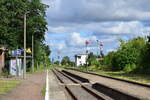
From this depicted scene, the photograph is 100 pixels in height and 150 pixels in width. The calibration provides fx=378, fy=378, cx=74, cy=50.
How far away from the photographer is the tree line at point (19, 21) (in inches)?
2376

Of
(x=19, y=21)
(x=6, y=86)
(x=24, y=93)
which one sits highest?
(x=19, y=21)

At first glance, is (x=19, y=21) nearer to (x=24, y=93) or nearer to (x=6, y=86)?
(x=6, y=86)

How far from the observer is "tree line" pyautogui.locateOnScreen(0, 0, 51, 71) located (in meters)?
60.3

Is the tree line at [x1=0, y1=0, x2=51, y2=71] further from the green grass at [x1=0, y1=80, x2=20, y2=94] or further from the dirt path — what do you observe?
the dirt path

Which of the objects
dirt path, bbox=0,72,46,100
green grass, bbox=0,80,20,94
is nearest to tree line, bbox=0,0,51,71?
green grass, bbox=0,80,20,94

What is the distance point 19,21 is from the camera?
65.1m

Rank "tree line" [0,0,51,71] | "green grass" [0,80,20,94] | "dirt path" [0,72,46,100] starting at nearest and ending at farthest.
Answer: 1. "dirt path" [0,72,46,100]
2. "green grass" [0,80,20,94]
3. "tree line" [0,0,51,71]

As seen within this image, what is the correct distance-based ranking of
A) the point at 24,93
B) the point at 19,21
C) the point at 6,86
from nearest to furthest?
the point at 24,93 → the point at 6,86 → the point at 19,21

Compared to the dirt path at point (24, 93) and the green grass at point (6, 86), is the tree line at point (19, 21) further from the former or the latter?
the dirt path at point (24, 93)

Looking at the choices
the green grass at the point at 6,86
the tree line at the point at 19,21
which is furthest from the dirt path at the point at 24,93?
the tree line at the point at 19,21

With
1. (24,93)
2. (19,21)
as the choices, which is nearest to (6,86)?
(24,93)

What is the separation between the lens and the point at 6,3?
63.9 m

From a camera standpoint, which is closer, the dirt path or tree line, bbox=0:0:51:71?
the dirt path

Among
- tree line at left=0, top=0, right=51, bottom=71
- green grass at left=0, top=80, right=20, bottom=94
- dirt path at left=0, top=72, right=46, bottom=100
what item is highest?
tree line at left=0, top=0, right=51, bottom=71
